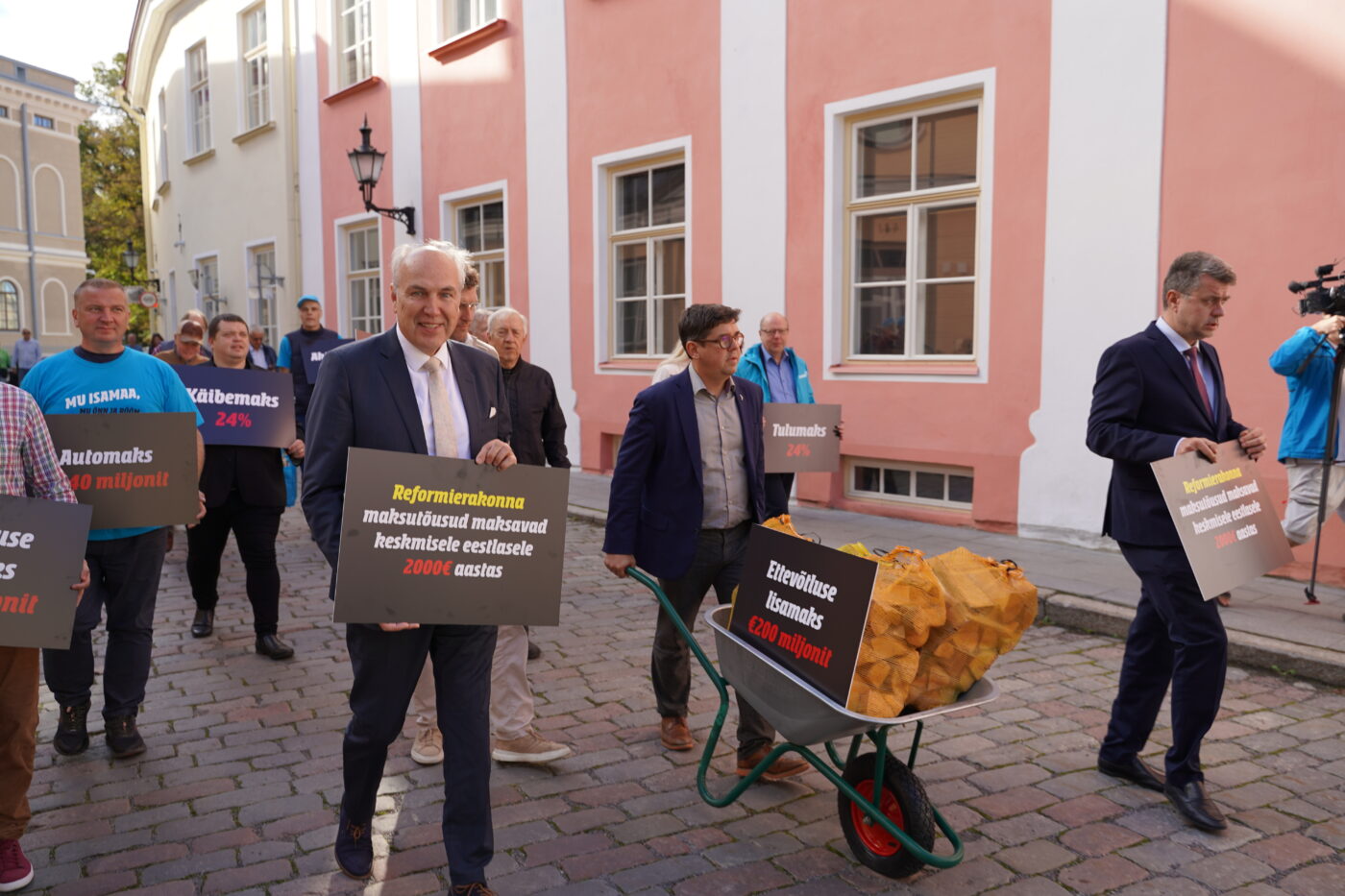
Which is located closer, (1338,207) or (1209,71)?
(1338,207)

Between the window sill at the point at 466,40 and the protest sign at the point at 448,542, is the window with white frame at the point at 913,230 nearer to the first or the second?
the window sill at the point at 466,40

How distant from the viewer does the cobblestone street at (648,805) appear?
328 centimetres

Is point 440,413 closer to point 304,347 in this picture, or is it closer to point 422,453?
point 422,453

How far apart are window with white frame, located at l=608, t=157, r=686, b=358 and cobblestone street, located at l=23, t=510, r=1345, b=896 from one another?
667 cm

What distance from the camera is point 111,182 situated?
44.8 meters

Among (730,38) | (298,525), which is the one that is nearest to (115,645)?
(298,525)

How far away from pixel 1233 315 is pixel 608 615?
458cm

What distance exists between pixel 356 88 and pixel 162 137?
1075 cm

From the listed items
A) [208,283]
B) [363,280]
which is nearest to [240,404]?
[363,280]

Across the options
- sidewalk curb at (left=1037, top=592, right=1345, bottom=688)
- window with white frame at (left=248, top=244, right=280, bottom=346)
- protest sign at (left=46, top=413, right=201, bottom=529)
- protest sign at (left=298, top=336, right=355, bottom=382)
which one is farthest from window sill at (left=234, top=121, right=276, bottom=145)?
sidewalk curb at (left=1037, top=592, right=1345, bottom=688)

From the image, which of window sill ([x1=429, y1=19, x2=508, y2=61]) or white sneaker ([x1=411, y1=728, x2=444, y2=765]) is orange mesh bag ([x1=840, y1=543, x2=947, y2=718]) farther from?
window sill ([x1=429, y1=19, x2=508, y2=61])

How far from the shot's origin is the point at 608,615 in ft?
21.7

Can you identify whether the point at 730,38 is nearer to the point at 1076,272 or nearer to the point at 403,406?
the point at 1076,272

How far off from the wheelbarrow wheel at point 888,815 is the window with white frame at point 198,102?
816 inches
